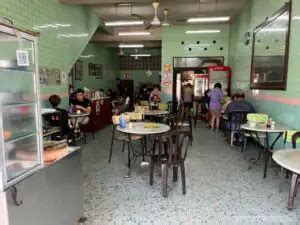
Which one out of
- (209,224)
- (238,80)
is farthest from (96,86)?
(209,224)

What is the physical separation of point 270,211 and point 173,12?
7.22 m

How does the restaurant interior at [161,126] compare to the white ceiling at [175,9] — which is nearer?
the restaurant interior at [161,126]

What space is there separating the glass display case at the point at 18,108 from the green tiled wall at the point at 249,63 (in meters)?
3.86

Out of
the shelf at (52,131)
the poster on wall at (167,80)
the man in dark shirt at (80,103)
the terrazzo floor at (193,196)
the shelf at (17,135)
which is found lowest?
the terrazzo floor at (193,196)

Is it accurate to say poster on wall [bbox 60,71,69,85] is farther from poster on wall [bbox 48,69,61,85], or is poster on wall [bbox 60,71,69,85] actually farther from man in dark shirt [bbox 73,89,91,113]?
man in dark shirt [bbox 73,89,91,113]

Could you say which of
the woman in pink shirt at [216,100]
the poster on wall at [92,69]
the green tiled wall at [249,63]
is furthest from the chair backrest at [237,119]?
the poster on wall at [92,69]

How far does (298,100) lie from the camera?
161 inches

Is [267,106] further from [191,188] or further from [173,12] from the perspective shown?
[173,12]

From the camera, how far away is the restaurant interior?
1922mm

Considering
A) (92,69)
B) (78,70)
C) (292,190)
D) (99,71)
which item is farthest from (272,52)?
(99,71)

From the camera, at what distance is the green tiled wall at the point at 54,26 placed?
4414mm

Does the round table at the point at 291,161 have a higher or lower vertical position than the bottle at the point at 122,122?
lower

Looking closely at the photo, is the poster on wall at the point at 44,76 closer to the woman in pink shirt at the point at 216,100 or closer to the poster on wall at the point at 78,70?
the poster on wall at the point at 78,70

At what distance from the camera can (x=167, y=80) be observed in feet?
34.8
